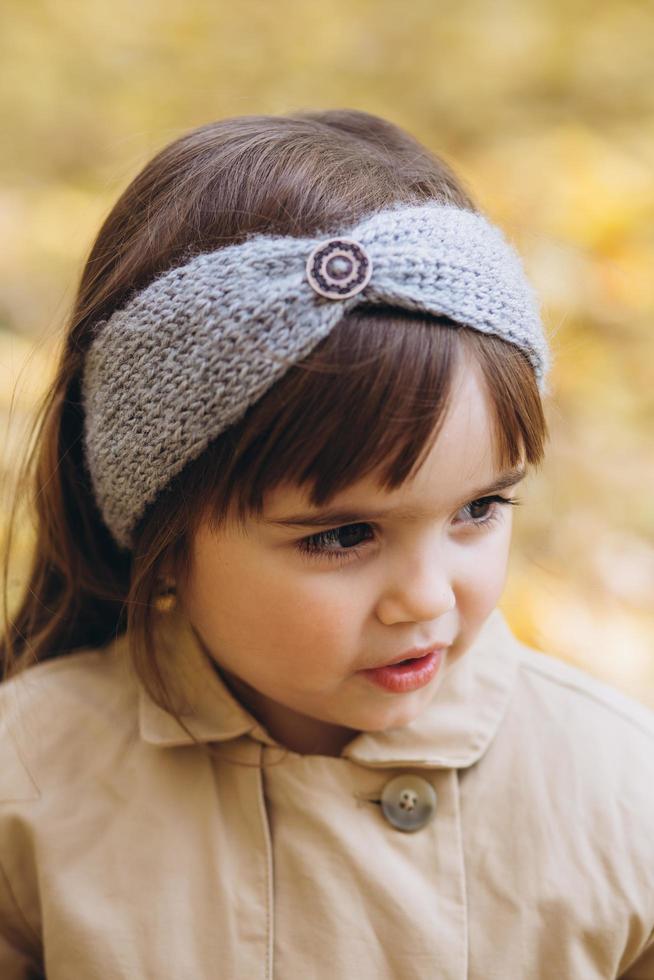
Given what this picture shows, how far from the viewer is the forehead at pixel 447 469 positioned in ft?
3.56

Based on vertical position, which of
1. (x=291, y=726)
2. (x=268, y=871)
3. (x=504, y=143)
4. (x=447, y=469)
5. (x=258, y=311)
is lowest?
(x=268, y=871)

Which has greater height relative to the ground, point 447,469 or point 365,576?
point 447,469

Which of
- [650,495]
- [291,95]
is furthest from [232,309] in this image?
[291,95]

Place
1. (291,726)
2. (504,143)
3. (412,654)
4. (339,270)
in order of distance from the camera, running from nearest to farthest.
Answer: (339,270)
(412,654)
(291,726)
(504,143)

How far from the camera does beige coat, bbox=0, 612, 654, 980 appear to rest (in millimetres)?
1258

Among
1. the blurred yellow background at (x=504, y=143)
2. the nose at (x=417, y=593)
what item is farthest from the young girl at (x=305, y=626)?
the blurred yellow background at (x=504, y=143)

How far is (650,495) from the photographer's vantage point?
2.67 m

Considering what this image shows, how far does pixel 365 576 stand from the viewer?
114 centimetres

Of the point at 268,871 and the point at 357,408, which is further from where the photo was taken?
the point at 268,871

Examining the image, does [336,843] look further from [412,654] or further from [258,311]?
[258,311]

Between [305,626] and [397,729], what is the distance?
27 centimetres

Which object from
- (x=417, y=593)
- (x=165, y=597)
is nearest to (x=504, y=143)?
(x=165, y=597)

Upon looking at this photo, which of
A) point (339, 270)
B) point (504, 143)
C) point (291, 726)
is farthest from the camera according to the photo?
point (504, 143)

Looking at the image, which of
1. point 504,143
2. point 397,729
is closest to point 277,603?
point 397,729
